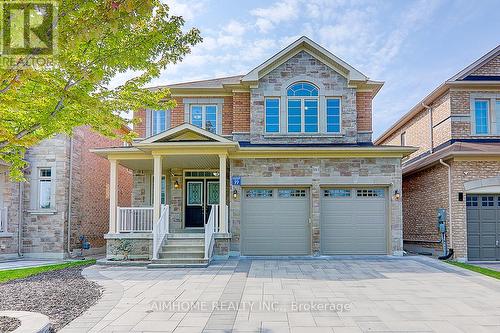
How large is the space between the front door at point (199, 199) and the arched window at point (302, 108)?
366cm

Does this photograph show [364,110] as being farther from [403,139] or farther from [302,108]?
[403,139]

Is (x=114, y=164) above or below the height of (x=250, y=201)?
above

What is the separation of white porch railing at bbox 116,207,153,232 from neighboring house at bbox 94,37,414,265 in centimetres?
A: 4

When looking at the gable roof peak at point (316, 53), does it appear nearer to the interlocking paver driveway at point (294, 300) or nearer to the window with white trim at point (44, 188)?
the interlocking paver driveway at point (294, 300)

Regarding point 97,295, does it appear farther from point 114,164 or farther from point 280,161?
point 280,161

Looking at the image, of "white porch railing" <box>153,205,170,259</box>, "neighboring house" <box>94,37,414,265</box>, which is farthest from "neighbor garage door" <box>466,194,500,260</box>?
"white porch railing" <box>153,205,170,259</box>

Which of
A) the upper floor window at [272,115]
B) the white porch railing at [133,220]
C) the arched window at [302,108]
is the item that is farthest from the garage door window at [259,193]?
the white porch railing at [133,220]

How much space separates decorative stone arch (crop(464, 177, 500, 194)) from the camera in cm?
1300

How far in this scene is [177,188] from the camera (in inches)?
586

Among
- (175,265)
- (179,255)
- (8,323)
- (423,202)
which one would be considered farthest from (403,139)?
(8,323)

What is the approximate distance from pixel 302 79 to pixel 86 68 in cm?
998

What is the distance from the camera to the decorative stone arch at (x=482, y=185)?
13.0 m

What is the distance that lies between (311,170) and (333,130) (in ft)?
6.27

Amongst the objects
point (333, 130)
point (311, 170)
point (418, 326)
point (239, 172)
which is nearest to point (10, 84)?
point (418, 326)
